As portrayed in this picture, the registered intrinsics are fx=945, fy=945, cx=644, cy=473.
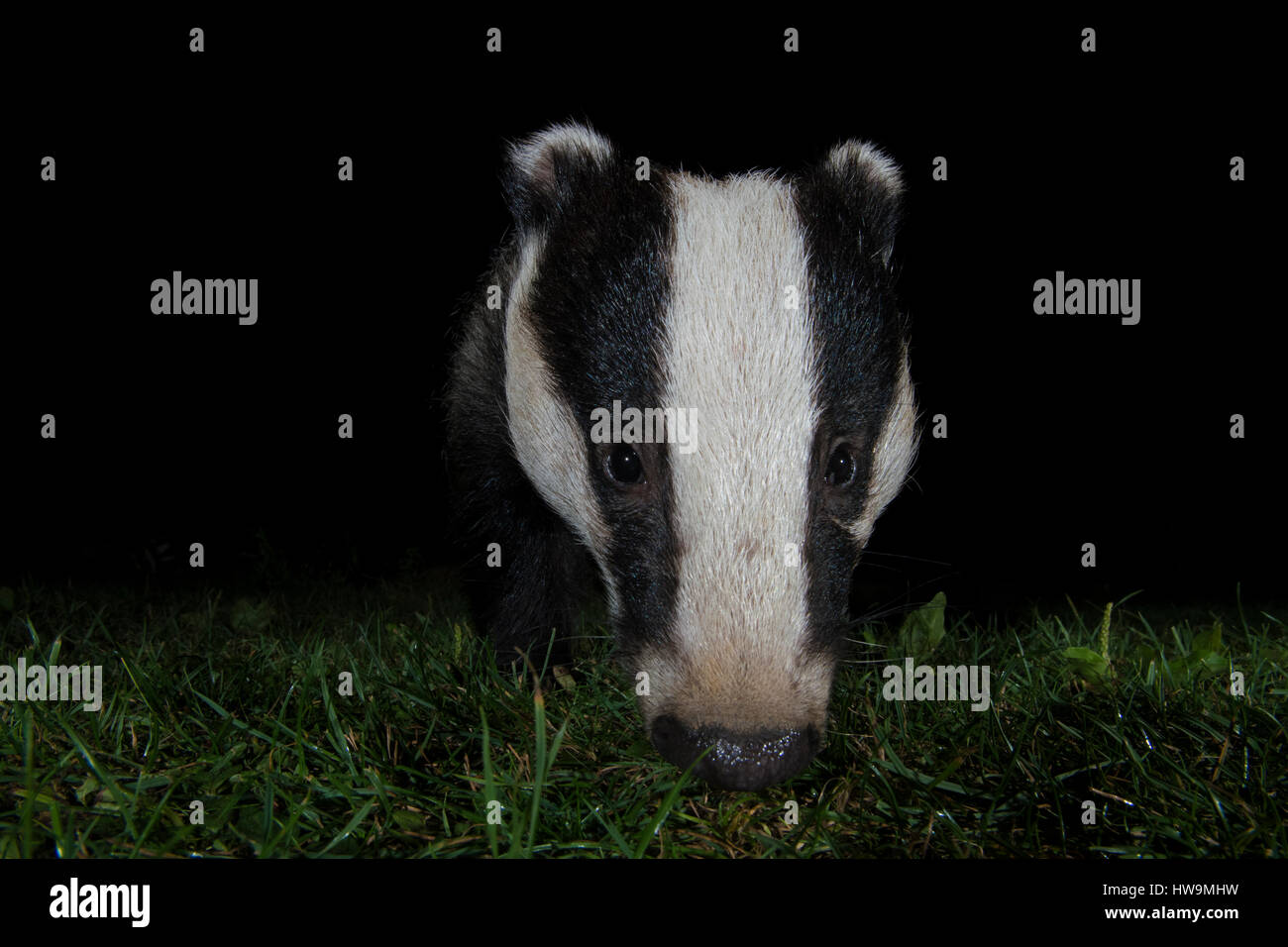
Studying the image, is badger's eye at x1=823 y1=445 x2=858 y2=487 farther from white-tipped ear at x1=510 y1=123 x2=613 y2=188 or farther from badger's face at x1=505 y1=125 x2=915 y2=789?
white-tipped ear at x1=510 y1=123 x2=613 y2=188

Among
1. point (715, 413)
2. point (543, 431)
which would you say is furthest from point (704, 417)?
point (543, 431)

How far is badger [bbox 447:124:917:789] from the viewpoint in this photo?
84.8 inches

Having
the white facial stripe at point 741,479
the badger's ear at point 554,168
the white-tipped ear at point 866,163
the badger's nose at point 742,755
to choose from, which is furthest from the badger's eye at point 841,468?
the badger's ear at point 554,168

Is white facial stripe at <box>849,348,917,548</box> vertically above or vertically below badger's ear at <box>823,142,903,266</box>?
below

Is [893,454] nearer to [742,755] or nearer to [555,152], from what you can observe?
[742,755]

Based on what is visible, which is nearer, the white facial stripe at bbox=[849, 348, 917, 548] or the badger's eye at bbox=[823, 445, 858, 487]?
the badger's eye at bbox=[823, 445, 858, 487]

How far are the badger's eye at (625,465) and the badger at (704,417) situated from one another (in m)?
0.01

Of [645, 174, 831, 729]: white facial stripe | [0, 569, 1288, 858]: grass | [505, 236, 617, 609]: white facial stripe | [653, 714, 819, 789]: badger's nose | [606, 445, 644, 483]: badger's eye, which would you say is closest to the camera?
[0, 569, 1288, 858]: grass

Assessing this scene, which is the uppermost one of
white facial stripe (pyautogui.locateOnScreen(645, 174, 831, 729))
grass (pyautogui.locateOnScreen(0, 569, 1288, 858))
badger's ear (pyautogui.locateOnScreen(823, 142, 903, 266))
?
badger's ear (pyautogui.locateOnScreen(823, 142, 903, 266))

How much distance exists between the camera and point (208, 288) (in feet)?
12.9

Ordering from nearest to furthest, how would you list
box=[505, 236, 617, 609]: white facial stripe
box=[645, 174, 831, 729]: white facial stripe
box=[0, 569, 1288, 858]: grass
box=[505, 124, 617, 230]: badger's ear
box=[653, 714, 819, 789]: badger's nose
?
1. box=[0, 569, 1288, 858]: grass
2. box=[653, 714, 819, 789]: badger's nose
3. box=[645, 174, 831, 729]: white facial stripe
4. box=[505, 236, 617, 609]: white facial stripe
5. box=[505, 124, 617, 230]: badger's ear

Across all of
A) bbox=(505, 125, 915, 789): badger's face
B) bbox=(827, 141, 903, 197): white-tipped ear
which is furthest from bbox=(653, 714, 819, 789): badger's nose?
bbox=(827, 141, 903, 197): white-tipped ear

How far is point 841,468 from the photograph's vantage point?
8.43 ft

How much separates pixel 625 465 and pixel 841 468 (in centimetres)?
59
